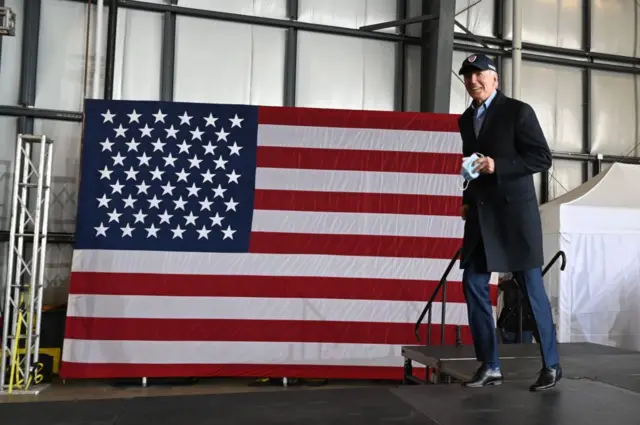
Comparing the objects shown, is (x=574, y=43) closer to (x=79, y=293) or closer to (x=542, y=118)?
(x=542, y=118)

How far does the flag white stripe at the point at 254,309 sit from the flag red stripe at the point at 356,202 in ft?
3.05

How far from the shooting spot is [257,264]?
5699 millimetres

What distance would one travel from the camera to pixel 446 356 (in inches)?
145

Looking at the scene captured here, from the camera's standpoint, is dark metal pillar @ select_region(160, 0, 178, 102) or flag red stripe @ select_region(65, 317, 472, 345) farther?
dark metal pillar @ select_region(160, 0, 178, 102)

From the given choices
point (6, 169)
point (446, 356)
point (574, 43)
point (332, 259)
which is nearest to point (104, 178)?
point (6, 169)

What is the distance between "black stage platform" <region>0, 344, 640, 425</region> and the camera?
1859 mm

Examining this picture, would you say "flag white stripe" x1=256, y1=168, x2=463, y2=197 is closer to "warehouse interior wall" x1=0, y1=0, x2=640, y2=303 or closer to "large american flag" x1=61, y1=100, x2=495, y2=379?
"large american flag" x1=61, y1=100, x2=495, y2=379

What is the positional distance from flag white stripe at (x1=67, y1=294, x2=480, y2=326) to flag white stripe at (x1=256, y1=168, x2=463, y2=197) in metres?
1.14

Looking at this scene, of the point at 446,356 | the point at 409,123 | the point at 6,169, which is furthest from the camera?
the point at 6,169

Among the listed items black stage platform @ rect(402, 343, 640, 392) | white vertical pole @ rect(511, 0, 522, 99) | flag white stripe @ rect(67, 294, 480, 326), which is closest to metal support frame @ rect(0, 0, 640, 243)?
white vertical pole @ rect(511, 0, 522, 99)

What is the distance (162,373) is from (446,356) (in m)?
3.11

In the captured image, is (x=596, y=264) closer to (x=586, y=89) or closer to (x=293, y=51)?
(x=586, y=89)

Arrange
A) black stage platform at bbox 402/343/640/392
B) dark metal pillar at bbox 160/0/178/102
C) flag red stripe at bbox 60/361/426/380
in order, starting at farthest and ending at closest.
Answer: dark metal pillar at bbox 160/0/178/102
flag red stripe at bbox 60/361/426/380
black stage platform at bbox 402/343/640/392

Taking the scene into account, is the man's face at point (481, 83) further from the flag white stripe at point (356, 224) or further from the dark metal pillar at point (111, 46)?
the dark metal pillar at point (111, 46)
